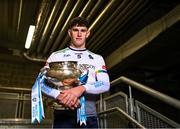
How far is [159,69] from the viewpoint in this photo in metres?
6.23

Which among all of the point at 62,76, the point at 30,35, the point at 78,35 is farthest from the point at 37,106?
the point at 30,35

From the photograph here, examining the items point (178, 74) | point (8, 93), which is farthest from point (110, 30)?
point (178, 74)

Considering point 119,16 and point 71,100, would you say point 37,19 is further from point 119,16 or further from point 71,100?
point 71,100

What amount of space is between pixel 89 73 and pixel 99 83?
85 millimetres

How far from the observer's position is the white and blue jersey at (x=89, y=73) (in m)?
1.26

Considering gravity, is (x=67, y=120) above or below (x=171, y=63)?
below

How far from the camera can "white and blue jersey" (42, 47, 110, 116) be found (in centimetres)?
126

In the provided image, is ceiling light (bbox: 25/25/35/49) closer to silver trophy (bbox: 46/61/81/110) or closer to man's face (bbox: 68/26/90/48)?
man's face (bbox: 68/26/90/48)

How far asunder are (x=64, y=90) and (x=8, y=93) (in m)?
3.54

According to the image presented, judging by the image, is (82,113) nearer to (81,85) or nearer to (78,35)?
(81,85)

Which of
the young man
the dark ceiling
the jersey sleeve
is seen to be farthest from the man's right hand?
the dark ceiling

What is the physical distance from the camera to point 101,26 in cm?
376

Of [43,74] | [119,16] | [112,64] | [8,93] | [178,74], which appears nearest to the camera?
[43,74]

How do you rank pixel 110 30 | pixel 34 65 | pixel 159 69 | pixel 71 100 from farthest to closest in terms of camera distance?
pixel 159 69 → pixel 34 65 → pixel 110 30 → pixel 71 100
